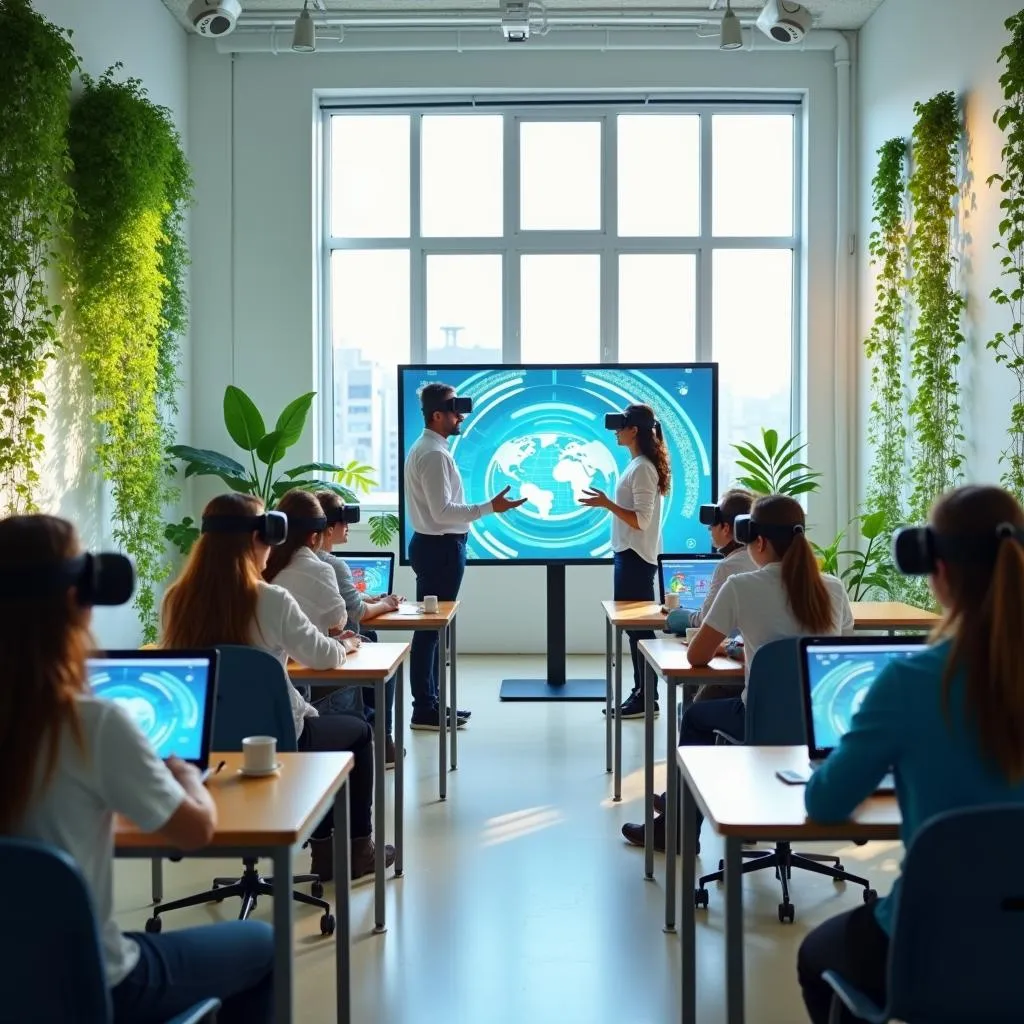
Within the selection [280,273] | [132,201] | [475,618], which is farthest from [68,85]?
[475,618]

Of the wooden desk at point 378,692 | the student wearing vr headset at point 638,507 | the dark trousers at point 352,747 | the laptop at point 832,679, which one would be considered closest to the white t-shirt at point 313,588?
the wooden desk at point 378,692

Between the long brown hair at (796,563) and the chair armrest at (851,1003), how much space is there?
1.58 metres

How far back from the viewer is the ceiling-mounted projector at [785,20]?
7.01m

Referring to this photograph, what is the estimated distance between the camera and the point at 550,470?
7480mm

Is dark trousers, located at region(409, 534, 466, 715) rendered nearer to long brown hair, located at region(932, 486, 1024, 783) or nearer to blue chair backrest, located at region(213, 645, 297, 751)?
blue chair backrest, located at region(213, 645, 297, 751)

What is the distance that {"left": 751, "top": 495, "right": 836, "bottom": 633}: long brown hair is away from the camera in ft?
11.7

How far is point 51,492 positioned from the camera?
19.9ft

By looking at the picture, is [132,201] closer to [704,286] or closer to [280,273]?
[280,273]

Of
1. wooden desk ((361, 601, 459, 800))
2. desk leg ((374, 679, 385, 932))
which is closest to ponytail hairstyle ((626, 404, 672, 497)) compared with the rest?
wooden desk ((361, 601, 459, 800))

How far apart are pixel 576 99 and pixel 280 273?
2.52 m

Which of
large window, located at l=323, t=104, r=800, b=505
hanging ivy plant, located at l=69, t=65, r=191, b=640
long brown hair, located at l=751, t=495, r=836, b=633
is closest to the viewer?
long brown hair, located at l=751, t=495, r=836, b=633

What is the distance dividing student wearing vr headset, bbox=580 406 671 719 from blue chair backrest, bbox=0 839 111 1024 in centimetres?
489

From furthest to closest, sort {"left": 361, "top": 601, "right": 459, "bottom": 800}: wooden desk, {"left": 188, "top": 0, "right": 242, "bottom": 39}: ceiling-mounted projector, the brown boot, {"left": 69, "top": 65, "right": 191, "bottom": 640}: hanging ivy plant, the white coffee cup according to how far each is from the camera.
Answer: {"left": 188, "top": 0, "right": 242, "bottom": 39}: ceiling-mounted projector, {"left": 69, "top": 65, "right": 191, "bottom": 640}: hanging ivy plant, {"left": 361, "top": 601, "right": 459, "bottom": 800}: wooden desk, the brown boot, the white coffee cup

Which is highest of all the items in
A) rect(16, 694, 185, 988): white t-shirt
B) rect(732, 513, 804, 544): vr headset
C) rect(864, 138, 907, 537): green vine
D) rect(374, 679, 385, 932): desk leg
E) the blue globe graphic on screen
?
rect(864, 138, 907, 537): green vine
